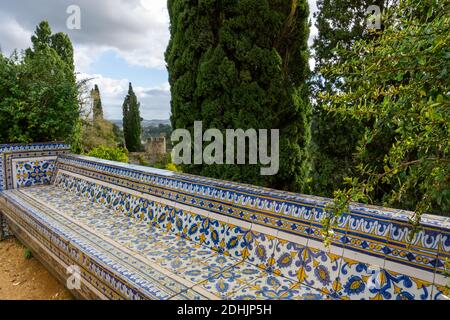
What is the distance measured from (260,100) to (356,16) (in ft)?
5.05

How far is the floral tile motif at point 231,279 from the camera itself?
1537 millimetres

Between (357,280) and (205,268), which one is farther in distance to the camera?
(205,268)

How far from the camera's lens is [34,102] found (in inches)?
162

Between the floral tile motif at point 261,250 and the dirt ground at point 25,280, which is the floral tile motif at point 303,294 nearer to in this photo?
the floral tile motif at point 261,250

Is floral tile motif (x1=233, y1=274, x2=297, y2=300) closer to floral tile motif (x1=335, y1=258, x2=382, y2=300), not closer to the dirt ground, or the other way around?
floral tile motif (x1=335, y1=258, x2=382, y2=300)

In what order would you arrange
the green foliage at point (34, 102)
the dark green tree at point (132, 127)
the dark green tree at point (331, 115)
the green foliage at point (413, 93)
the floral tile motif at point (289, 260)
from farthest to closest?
the dark green tree at point (132, 127), the green foliage at point (34, 102), the dark green tree at point (331, 115), the floral tile motif at point (289, 260), the green foliage at point (413, 93)

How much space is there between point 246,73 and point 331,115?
1.38 meters

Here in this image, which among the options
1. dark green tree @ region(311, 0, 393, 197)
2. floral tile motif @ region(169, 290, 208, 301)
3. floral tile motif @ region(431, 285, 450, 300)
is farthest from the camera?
dark green tree @ region(311, 0, 393, 197)

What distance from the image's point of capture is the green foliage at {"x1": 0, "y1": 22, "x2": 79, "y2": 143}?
3.99 meters

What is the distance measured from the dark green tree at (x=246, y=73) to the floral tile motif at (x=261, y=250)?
2536 mm

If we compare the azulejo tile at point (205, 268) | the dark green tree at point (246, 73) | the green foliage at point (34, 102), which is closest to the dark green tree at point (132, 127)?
the green foliage at point (34, 102)

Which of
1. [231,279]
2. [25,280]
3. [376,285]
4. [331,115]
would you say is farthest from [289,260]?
[331,115]
